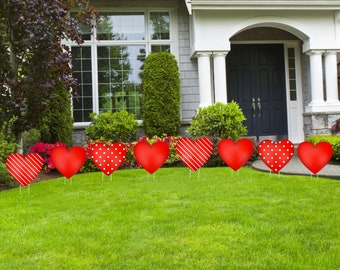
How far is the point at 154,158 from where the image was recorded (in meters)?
5.25

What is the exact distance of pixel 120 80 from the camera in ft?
31.9

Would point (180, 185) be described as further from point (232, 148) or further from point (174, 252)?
point (174, 252)

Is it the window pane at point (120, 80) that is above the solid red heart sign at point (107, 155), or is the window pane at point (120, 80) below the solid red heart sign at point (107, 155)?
above

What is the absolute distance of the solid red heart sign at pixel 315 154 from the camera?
16.5 feet

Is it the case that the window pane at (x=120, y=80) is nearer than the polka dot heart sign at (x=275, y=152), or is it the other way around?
the polka dot heart sign at (x=275, y=152)

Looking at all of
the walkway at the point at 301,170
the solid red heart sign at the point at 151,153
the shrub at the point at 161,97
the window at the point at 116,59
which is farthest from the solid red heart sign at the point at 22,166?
the window at the point at 116,59

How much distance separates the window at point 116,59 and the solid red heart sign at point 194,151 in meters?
4.59

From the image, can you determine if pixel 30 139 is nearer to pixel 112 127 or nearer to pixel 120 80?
pixel 112 127

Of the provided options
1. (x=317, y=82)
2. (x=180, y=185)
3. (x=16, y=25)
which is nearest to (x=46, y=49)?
(x=16, y=25)

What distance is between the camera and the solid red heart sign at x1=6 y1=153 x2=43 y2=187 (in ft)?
16.1

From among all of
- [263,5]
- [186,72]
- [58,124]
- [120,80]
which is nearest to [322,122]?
[263,5]

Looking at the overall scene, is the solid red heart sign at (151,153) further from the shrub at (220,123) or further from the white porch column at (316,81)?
the white porch column at (316,81)

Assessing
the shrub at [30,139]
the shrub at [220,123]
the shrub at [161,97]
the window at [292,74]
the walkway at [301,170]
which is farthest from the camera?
the window at [292,74]

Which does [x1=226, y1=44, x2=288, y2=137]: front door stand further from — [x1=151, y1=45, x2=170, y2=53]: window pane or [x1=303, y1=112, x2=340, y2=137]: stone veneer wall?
[x1=151, y1=45, x2=170, y2=53]: window pane
